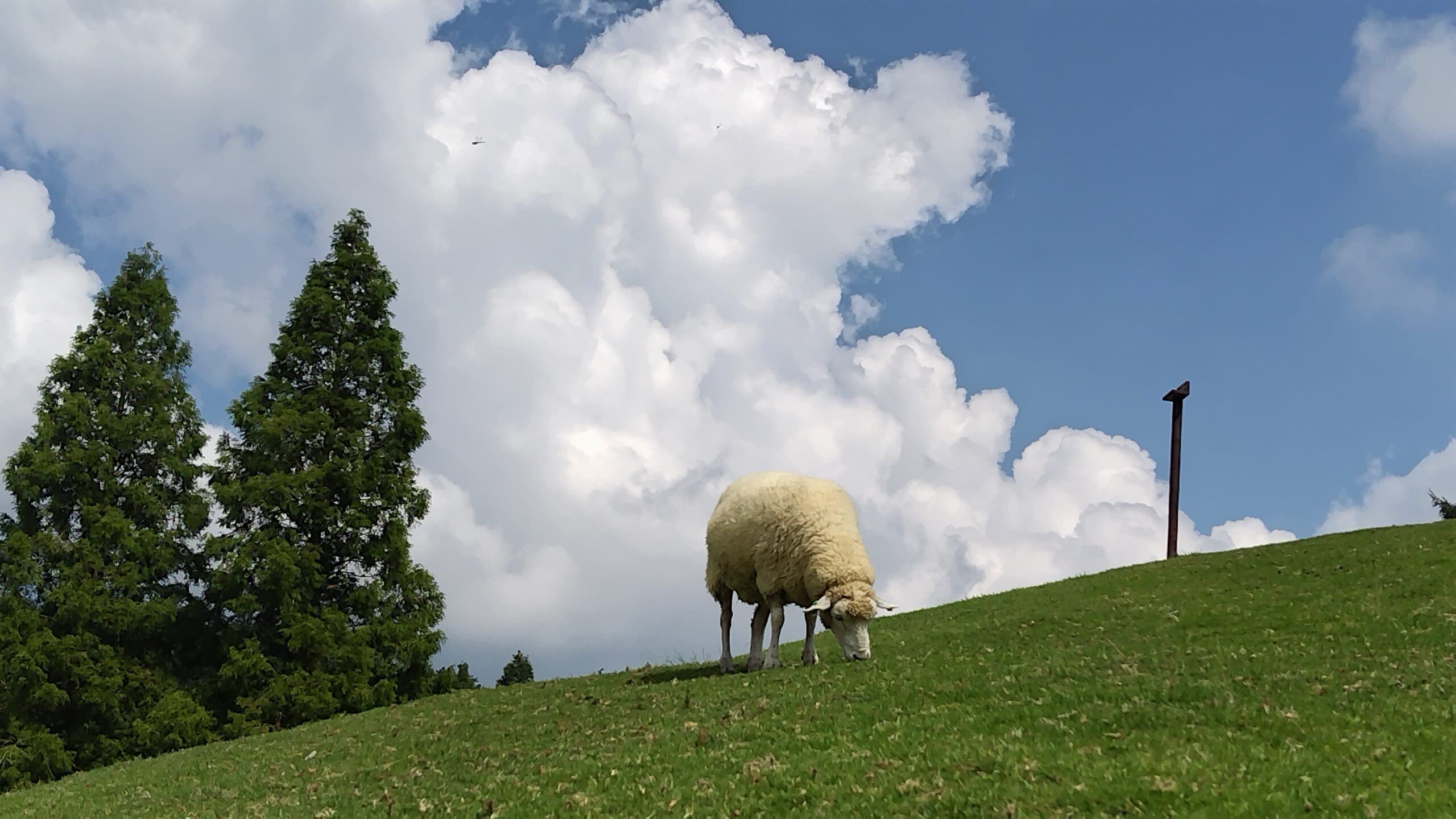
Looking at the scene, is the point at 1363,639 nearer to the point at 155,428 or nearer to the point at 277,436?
the point at 277,436

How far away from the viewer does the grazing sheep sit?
1959 centimetres

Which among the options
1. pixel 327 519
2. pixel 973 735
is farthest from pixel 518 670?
pixel 973 735

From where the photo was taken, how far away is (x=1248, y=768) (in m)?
9.41

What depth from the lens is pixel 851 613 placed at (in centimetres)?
1933

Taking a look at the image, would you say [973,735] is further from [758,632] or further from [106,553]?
[106,553]

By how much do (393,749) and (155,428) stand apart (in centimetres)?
2406

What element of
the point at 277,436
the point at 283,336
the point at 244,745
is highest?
the point at 283,336

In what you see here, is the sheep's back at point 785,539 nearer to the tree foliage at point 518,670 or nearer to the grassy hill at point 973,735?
the grassy hill at point 973,735

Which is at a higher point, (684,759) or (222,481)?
(222,481)

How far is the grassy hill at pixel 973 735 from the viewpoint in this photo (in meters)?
9.40

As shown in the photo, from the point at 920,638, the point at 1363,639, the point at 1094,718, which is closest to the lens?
the point at 1094,718

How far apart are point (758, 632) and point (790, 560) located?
85.9 inches

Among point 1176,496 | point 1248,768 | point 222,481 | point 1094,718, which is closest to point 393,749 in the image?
point 1094,718

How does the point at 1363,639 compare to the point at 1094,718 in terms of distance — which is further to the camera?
the point at 1363,639
